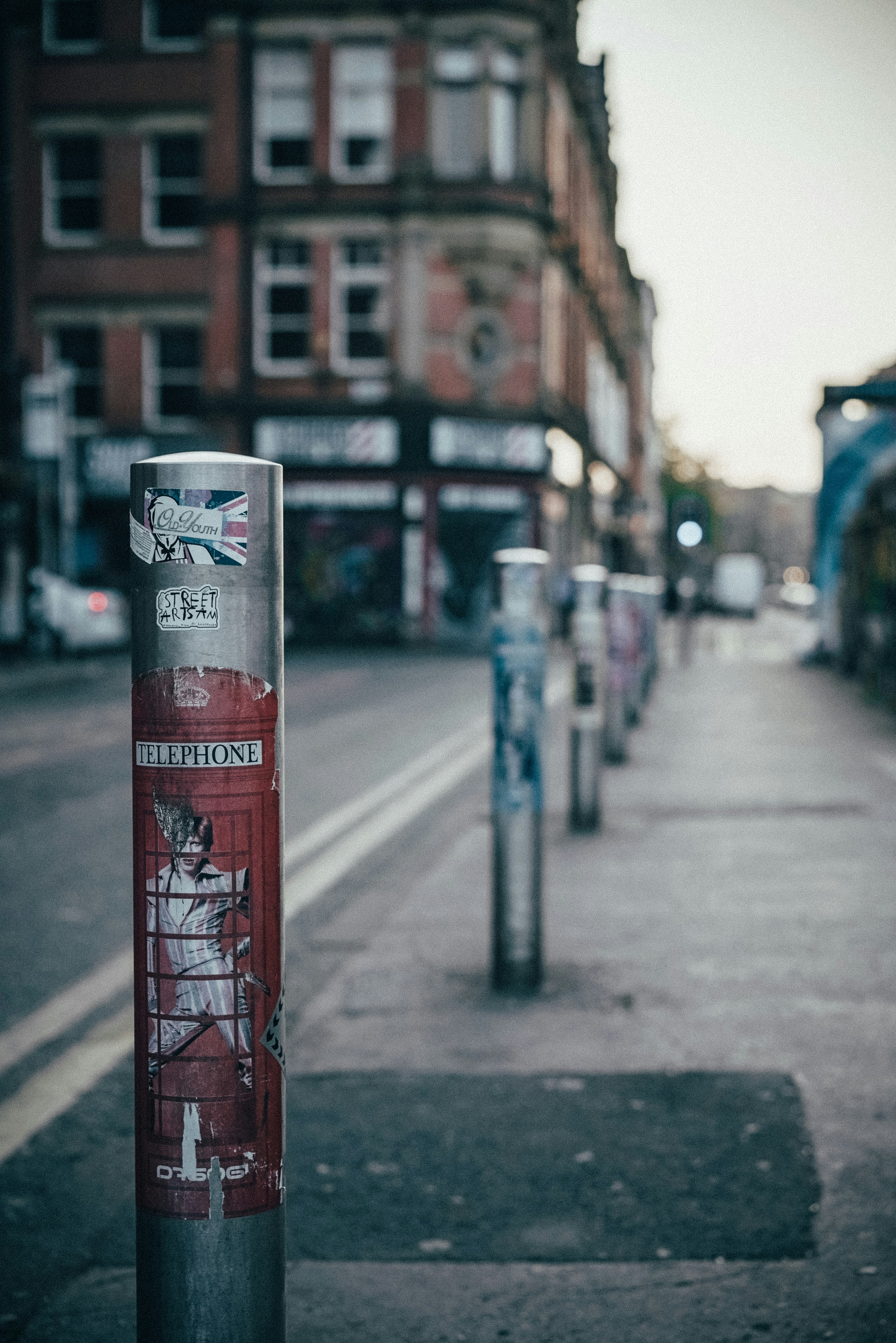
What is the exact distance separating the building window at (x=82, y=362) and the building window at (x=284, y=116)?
5256 mm

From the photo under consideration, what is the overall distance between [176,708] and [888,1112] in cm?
273

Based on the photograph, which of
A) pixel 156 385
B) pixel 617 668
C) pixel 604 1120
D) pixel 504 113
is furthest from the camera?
pixel 156 385

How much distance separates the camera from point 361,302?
32750 mm

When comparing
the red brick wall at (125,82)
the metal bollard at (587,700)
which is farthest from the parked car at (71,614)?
the metal bollard at (587,700)

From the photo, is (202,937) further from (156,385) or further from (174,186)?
(174,186)

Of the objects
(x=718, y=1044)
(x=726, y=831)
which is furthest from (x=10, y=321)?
(x=718, y=1044)

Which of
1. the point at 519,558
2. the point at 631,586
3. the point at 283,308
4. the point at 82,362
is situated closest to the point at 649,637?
the point at 631,586

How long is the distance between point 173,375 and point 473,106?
28.6ft

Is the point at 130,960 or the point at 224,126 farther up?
the point at 224,126

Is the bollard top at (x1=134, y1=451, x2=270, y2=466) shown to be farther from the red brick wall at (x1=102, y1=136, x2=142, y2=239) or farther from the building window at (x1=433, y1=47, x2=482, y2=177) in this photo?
the red brick wall at (x1=102, y1=136, x2=142, y2=239)

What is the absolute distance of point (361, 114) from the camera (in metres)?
32.4

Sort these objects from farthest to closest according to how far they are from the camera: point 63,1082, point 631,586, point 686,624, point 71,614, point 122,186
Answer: point 122,186 < point 686,624 < point 71,614 < point 631,586 < point 63,1082

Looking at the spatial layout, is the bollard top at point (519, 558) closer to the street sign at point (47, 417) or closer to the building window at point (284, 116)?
the street sign at point (47, 417)

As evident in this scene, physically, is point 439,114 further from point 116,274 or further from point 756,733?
point 756,733
